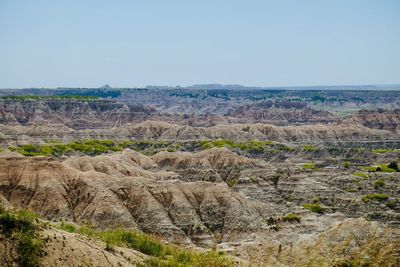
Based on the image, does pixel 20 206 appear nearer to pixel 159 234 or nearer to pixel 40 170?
pixel 40 170

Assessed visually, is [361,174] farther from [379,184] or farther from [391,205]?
[391,205]

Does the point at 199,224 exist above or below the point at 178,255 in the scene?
below

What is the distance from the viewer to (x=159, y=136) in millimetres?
189500

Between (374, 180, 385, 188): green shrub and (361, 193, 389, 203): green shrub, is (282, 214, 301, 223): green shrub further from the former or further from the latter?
(374, 180, 385, 188): green shrub

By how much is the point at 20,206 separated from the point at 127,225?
16.7m

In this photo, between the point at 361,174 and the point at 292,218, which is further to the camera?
the point at 361,174

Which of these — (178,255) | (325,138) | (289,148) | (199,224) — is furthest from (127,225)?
(325,138)

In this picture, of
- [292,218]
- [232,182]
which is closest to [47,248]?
[292,218]

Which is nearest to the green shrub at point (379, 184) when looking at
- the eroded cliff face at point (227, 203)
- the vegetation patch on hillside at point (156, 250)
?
the eroded cliff face at point (227, 203)

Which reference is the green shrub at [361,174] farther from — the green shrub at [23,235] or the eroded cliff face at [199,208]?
the green shrub at [23,235]

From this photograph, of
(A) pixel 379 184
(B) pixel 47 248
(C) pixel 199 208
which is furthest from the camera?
(A) pixel 379 184

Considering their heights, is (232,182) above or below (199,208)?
below

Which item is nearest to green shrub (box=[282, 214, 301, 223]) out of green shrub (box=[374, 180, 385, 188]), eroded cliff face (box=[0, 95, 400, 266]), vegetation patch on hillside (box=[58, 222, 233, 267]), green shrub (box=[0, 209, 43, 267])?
eroded cliff face (box=[0, 95, 400, 266])

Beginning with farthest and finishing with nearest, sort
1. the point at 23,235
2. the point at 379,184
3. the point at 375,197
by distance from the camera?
the point at 379,184, the point at 375,197, the point at 23,235
